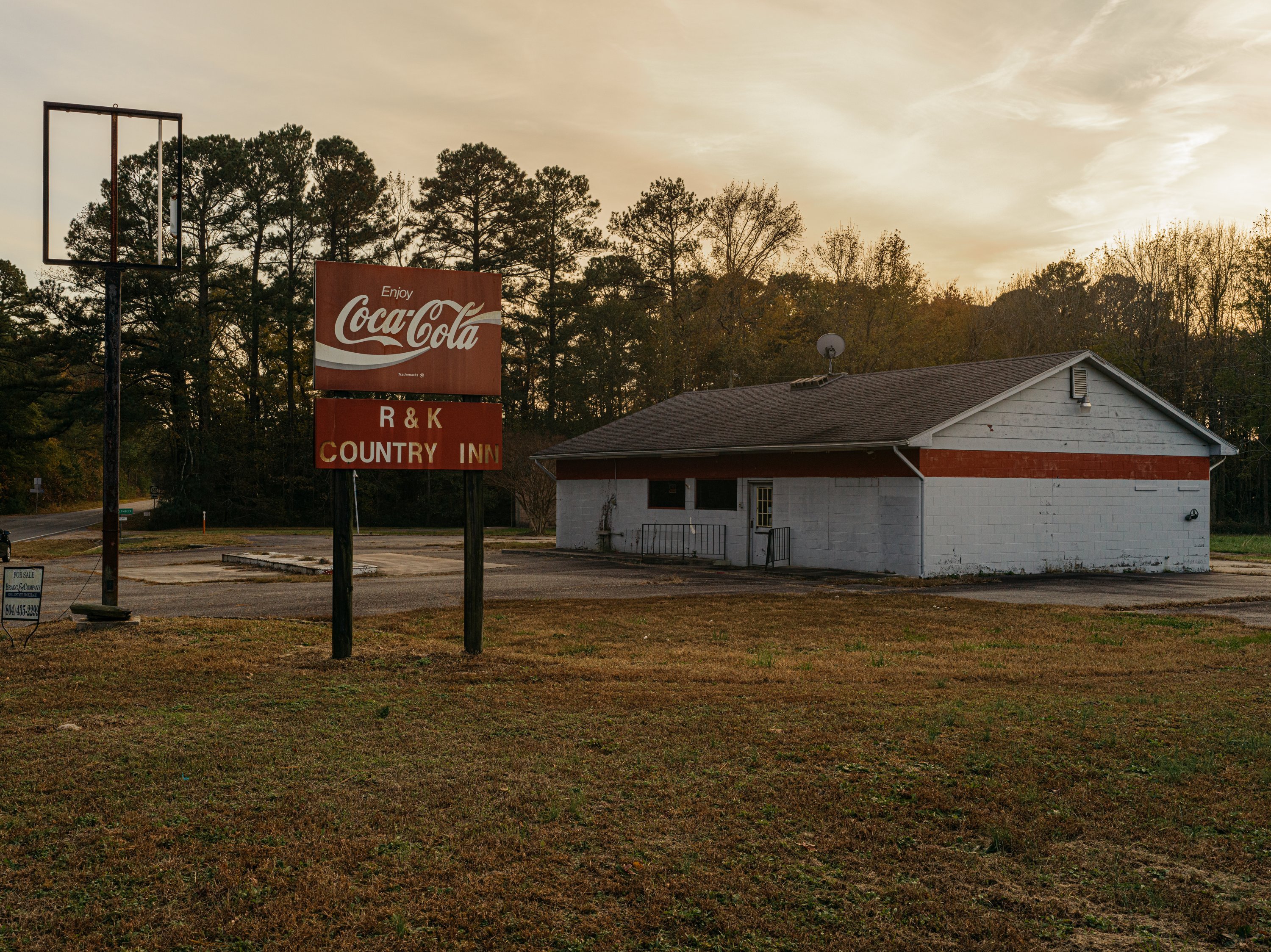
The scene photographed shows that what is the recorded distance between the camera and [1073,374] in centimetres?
2420

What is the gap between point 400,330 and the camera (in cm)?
1138

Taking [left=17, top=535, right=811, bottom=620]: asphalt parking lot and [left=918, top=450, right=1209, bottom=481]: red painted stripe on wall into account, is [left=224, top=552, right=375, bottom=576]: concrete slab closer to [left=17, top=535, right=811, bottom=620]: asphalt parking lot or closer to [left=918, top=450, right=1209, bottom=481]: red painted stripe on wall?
[left=17, top=535, right=811, bottom=620]: asphalt parking lot

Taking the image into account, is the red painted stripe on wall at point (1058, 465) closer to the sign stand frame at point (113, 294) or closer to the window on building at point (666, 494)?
the window on building at point (666, 494)

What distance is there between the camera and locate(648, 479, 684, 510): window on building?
2830 centimetres

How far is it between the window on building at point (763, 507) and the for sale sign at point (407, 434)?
1467 cm

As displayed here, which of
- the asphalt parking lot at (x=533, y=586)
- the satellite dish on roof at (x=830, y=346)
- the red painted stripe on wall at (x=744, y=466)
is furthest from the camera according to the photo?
the satellite dish on roof at (x=830, y=346)

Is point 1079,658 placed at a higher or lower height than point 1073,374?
lower

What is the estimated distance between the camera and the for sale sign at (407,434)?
11078 millimetres

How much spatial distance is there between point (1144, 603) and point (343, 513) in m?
13.8

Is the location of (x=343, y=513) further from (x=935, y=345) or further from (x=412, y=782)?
(x=935, y=345)

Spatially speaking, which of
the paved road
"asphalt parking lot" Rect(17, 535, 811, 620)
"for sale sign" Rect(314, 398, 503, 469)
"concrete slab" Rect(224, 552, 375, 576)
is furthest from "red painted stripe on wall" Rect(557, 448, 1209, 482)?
the paved road

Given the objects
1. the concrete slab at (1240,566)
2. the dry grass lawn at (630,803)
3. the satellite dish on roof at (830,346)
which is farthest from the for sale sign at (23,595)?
the concrete slab at (1240,566)

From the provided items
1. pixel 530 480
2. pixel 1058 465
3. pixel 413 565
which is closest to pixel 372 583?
pixel 413 565

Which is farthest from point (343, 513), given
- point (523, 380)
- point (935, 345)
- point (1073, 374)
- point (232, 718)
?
point (523, 380)
